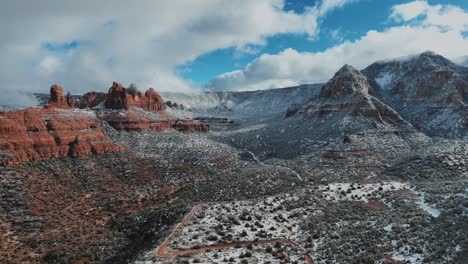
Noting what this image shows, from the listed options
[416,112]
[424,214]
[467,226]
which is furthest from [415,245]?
[416,112]

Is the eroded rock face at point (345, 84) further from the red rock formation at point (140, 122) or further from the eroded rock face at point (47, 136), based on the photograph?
the eroded rock face at point (47, 136)

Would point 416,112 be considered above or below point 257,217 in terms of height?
above

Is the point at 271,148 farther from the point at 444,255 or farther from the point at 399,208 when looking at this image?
the point at 444,255

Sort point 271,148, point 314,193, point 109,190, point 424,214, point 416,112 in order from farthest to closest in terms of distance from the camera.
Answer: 1. point 416,112
2. point 271,148
3. point 109,190
4. point 314,193
5. point 424,214

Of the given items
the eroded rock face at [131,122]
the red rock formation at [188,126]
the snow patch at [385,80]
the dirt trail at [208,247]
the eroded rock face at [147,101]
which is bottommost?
the dirt trail at [208,247]

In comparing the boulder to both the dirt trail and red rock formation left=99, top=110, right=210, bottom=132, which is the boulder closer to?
red rock formation left=99, top=110, right=210, bottom=132

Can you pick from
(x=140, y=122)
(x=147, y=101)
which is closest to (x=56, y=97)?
(x=140, y=122)

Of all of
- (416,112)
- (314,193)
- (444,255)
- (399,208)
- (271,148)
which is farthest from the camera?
(416,112)

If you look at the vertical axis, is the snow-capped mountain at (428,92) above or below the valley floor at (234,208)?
above

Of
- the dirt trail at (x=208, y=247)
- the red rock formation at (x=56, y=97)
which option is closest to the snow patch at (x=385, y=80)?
the red rock formation at (x=56, y=97)
